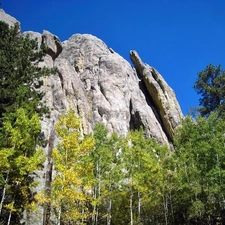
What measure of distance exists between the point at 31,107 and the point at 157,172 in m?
11.9

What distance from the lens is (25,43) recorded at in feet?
75.0

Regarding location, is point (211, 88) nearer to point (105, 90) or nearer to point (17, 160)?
point (105, 90)

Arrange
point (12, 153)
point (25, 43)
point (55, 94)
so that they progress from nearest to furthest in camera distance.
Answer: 1. point (12, 153)
2. point (25, 43)
3. point (55, 94)

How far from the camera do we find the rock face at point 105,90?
37.3m

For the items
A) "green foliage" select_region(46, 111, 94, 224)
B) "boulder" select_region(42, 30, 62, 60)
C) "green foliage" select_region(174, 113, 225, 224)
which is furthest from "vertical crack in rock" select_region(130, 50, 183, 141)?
"green foliage" select_region(46, 111, 94, 224)

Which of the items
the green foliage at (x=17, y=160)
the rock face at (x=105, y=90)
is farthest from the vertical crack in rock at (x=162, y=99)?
the green foliage at (x=17, y=160)

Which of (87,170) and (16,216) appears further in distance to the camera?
(16,216)

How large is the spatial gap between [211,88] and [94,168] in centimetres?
2599

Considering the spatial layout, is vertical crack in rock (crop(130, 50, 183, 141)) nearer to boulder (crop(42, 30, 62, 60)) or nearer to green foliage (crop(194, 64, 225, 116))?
green foliage (crop(194, 64, 225, 116))

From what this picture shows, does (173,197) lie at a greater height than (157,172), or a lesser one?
lesser

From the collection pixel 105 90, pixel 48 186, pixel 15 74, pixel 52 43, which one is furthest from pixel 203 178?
pixel 52 43

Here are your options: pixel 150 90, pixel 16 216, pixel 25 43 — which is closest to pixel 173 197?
pixel 16 216

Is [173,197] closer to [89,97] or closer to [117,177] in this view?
[117,177]

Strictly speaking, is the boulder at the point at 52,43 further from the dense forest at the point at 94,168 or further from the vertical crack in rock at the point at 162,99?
the dense forest at the point at 94,168
